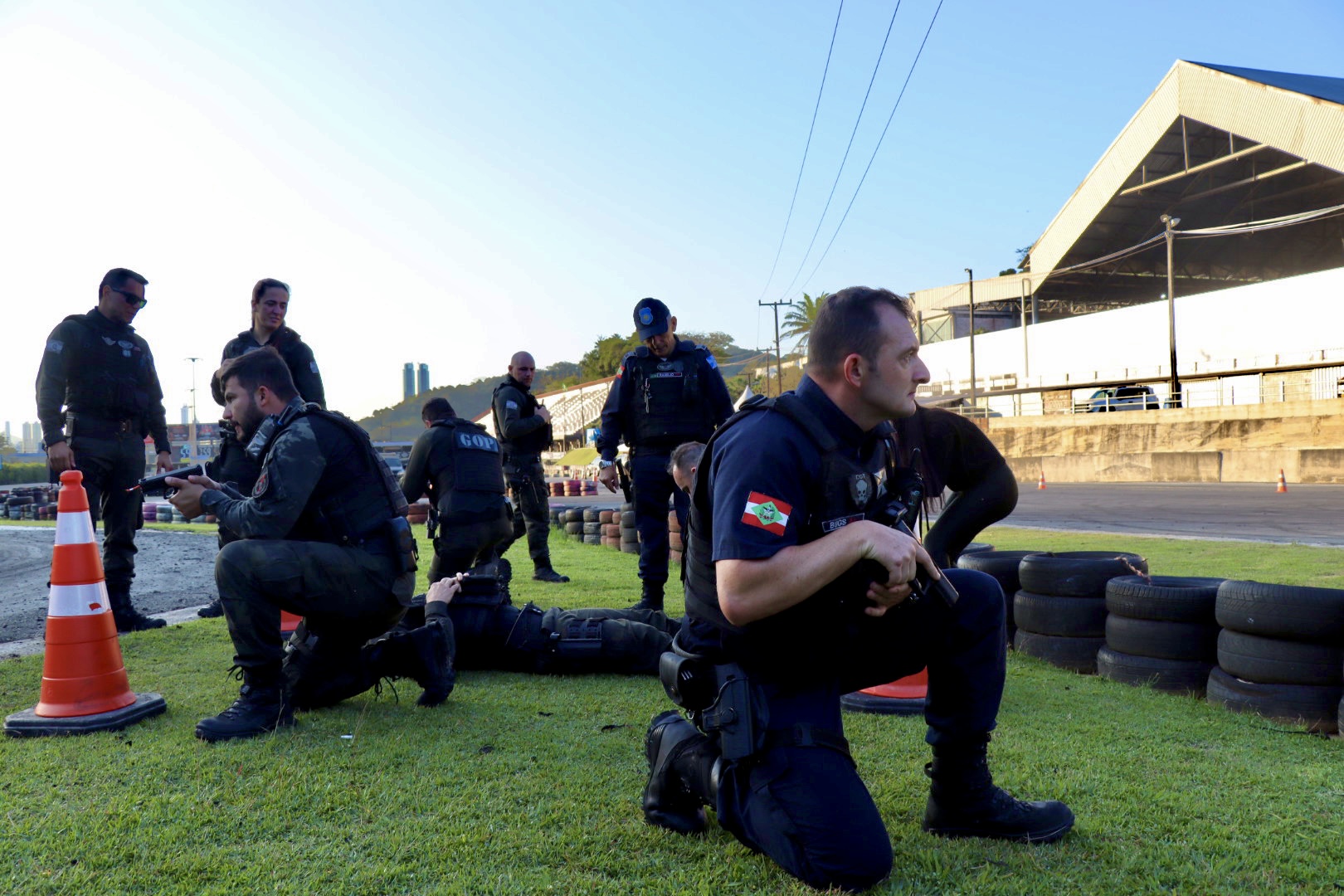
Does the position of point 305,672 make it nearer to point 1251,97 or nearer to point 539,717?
point 539,717

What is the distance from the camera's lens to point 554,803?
2.60 metres

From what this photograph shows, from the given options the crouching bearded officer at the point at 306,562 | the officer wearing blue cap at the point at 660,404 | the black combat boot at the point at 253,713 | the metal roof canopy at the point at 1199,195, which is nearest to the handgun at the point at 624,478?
the officer wearing blue cap at the point at 660,404

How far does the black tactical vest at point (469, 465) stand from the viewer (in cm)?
A: 587

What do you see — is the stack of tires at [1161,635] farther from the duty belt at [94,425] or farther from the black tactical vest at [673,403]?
the duty belt at [94,425]

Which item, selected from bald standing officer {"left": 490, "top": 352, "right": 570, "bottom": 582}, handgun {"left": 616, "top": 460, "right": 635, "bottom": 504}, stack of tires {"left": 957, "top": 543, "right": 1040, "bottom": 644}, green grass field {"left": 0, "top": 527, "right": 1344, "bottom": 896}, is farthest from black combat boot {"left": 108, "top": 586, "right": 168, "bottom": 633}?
stack of tires {"left": 957, "top": 543, "right": 1040, "bottom": 644}

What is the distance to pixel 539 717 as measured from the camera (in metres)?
3.54

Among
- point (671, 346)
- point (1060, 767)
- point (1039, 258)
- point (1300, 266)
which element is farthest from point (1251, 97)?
point (1060, 767)

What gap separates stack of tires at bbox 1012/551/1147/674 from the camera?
169 inches

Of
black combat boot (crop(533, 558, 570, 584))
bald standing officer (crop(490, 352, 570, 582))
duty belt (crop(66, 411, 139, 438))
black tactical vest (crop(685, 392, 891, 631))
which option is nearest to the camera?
black tactical vest (crop(685, 392, 891, 631))

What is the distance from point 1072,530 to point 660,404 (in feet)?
24.7

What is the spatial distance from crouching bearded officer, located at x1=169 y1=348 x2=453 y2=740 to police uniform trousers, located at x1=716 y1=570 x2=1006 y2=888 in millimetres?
1843

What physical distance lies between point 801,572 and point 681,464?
2.82 m

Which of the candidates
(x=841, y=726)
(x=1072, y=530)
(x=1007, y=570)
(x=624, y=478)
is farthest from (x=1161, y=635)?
(x=1072, y=530)

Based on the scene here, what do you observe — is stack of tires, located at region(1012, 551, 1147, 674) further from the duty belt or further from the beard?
the duty belt
